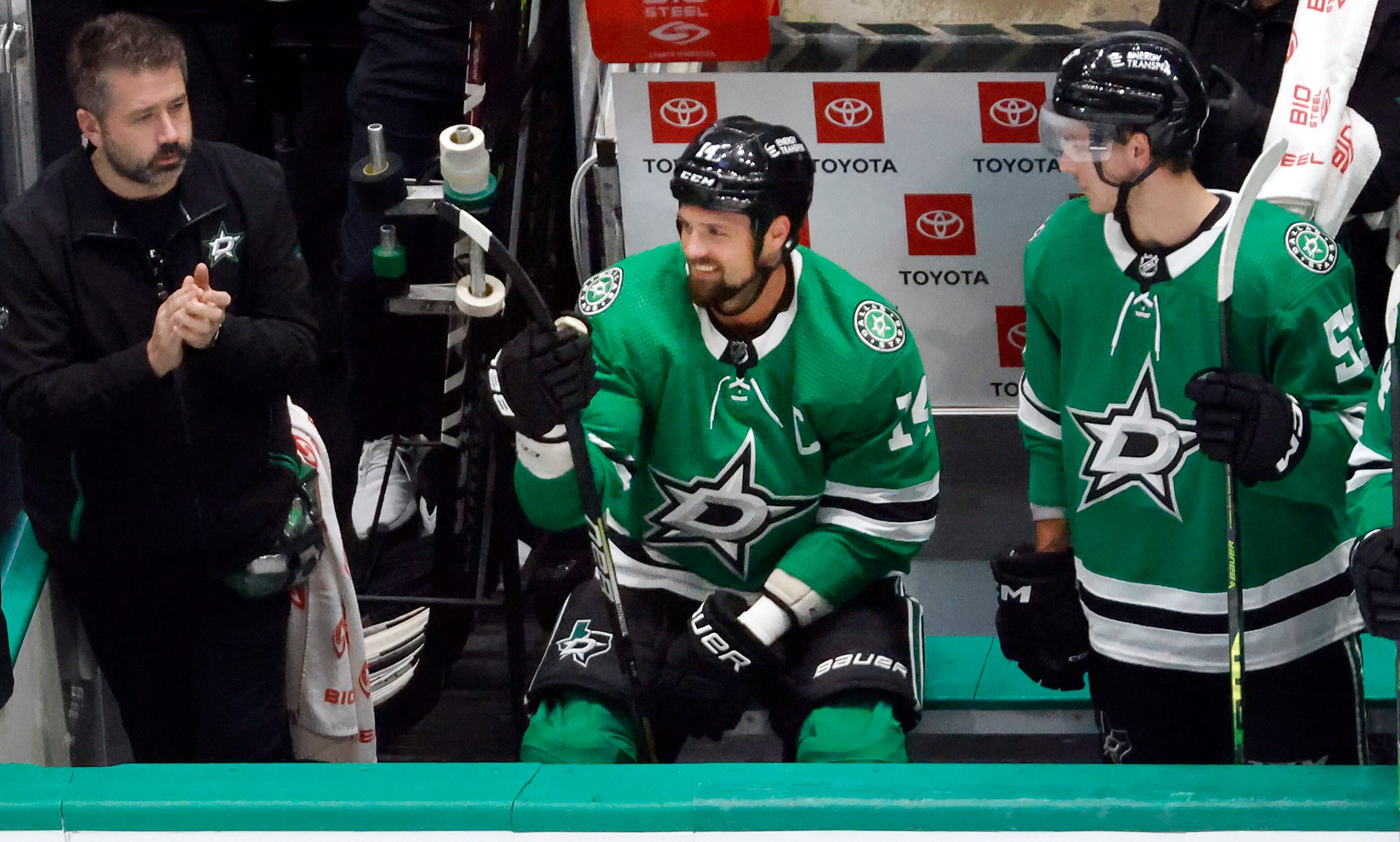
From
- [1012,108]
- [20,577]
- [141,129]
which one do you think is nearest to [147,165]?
[141,129]

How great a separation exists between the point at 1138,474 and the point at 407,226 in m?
1.89

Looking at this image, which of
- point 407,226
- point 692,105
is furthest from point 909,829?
point 407,226

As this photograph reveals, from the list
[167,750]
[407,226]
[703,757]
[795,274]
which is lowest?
[703,757]

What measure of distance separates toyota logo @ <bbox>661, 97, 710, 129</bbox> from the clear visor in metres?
0.96

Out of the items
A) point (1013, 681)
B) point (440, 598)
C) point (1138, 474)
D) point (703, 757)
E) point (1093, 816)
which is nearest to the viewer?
point (1093, 816)

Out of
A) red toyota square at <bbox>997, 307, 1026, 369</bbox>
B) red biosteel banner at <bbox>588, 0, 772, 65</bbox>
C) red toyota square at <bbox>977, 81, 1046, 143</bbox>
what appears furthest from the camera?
red toyota square at <bbox>997, 307, 1026, 369</bbox>

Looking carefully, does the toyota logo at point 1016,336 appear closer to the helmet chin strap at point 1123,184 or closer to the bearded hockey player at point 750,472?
the bearded hockey player at point 750,472

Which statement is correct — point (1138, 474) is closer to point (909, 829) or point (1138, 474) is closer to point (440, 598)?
point (909, 829)

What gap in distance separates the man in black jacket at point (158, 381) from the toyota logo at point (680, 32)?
0.77m

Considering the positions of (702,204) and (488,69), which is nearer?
(702,204)

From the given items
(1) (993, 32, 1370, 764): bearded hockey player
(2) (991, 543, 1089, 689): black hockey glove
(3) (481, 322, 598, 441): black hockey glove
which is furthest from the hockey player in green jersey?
(3) (481, 322, 598, 441): black hockey glove

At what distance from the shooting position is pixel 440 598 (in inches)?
139

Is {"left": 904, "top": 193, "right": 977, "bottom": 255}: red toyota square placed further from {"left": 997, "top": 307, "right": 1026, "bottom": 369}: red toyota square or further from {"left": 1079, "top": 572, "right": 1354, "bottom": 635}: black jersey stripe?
{"left": 1079, "top": 572, "right": 1354, "bottom": 635}: black jersey stripe

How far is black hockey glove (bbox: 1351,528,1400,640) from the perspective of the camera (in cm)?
203
